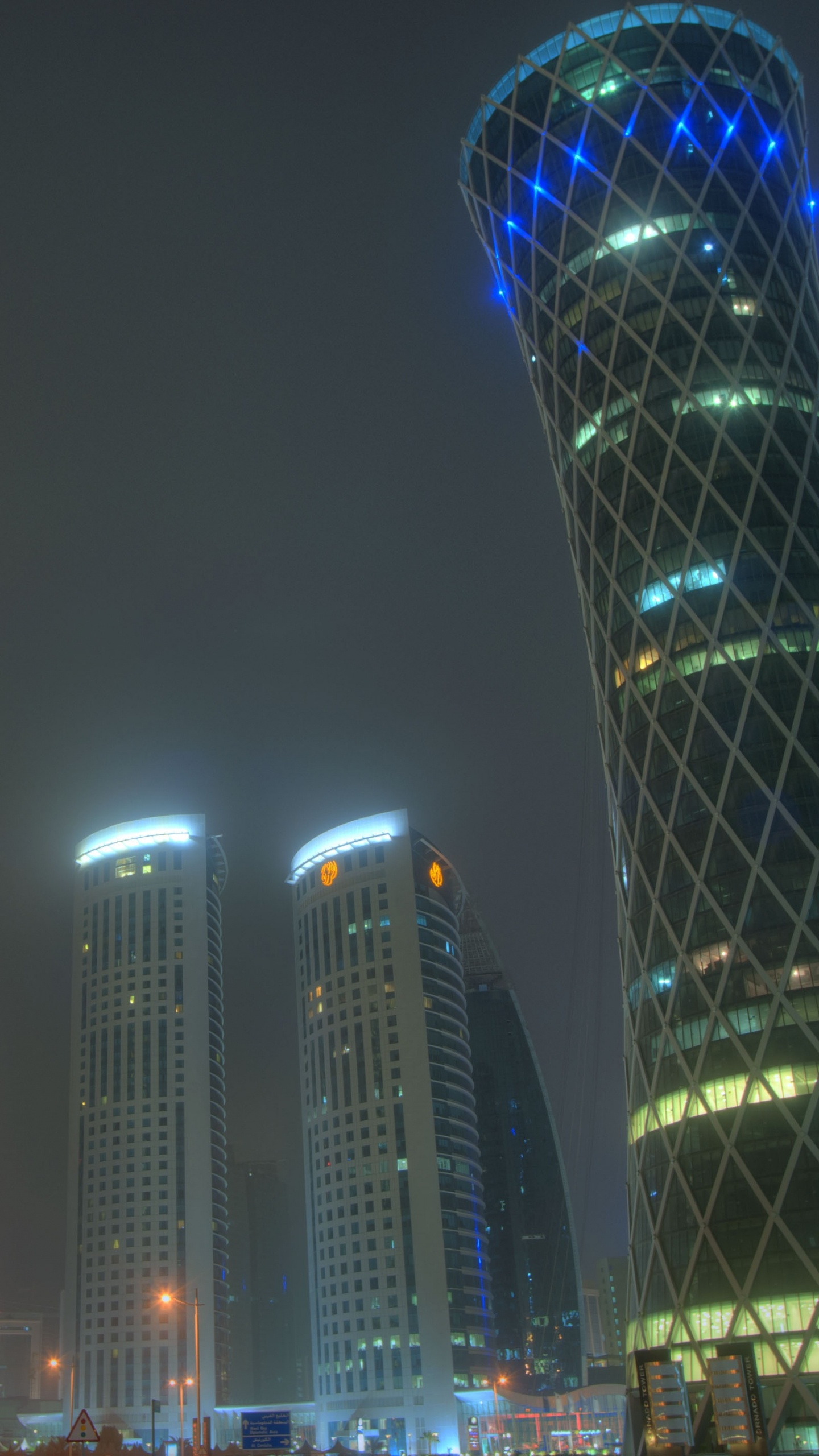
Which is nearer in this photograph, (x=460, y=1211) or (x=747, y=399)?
(x=747, y=399)

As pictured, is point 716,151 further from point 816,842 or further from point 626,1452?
point 626,1452

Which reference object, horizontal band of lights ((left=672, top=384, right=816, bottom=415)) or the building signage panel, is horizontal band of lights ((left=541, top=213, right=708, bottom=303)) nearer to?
horizontal band of lights ((left=672, top=384, right=816, bottom=415))

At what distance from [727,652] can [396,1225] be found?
4446 inches

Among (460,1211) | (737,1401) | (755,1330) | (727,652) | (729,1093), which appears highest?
(727,652)

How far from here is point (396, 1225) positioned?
183625mm

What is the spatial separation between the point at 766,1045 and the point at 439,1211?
10470 cm

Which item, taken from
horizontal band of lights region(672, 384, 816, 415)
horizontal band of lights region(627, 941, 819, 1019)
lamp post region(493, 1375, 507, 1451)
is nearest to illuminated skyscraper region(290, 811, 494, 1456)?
lamp post region(493, 1375, 507, 1451)

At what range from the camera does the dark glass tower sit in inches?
3546

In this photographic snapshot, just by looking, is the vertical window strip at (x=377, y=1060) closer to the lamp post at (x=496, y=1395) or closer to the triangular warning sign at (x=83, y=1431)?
the lamp post at (x=496, y=1395)

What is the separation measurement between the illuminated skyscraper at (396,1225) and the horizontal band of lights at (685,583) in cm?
10251

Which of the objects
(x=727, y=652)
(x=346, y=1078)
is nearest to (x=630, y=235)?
(x=727, y=652)

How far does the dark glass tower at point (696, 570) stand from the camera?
90062 mm

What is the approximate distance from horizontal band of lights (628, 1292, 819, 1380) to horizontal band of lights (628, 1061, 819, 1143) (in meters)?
12.2

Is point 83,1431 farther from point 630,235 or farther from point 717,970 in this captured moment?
A: point 630,235
